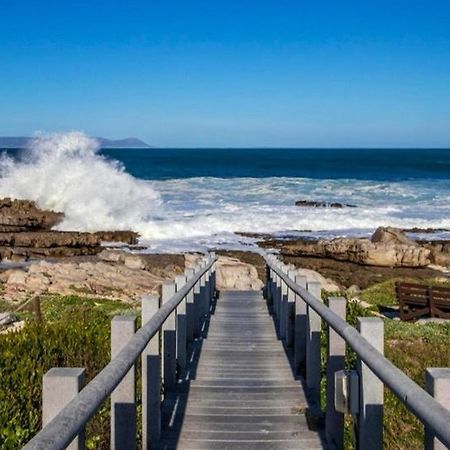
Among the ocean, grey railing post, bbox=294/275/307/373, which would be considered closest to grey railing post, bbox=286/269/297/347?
grey railing post, bbox=294/275/307/373

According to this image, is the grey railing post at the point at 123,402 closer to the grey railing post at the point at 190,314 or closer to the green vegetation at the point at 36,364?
the green vegetation at the point at 36,364

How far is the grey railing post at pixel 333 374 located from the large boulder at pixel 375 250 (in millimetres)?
27530

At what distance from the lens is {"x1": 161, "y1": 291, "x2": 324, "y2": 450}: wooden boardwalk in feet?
17.9

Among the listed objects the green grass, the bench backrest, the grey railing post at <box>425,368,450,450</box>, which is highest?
the grey railing post at <box>425,368,450,450</box>

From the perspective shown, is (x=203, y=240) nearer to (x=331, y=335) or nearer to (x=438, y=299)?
(x=438, y=299)

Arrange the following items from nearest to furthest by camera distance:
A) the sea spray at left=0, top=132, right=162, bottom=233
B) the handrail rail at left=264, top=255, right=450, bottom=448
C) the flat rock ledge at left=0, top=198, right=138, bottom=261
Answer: the handrail rail at left=264, top=255, right=450, bottom=448
the flat rock ledge at left=0, top=198, right=138, bottom=261
the sea spray at left=0, top=132, right=162, bottom=233

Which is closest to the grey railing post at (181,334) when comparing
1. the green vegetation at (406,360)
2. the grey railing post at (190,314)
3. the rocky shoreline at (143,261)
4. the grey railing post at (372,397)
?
Result: the grey railing post at (190,314)

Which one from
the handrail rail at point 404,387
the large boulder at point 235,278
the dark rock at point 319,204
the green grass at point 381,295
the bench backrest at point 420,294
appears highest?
the handrail rail at point 404,387

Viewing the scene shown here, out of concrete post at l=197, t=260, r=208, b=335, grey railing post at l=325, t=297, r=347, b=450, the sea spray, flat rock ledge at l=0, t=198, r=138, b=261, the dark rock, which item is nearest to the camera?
grey railing post at l=325, t=297, r=347, b=450

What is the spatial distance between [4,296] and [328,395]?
14.4 metres

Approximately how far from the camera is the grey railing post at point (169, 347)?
267 inches

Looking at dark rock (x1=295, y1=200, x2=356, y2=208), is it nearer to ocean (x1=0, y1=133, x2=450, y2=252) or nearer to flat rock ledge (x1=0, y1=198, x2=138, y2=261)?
ocean (x1=0, y1=133, x2=450, y2=252)

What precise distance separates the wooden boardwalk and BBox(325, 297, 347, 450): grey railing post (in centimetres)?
18

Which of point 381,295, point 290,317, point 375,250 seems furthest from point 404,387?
point 375,250
